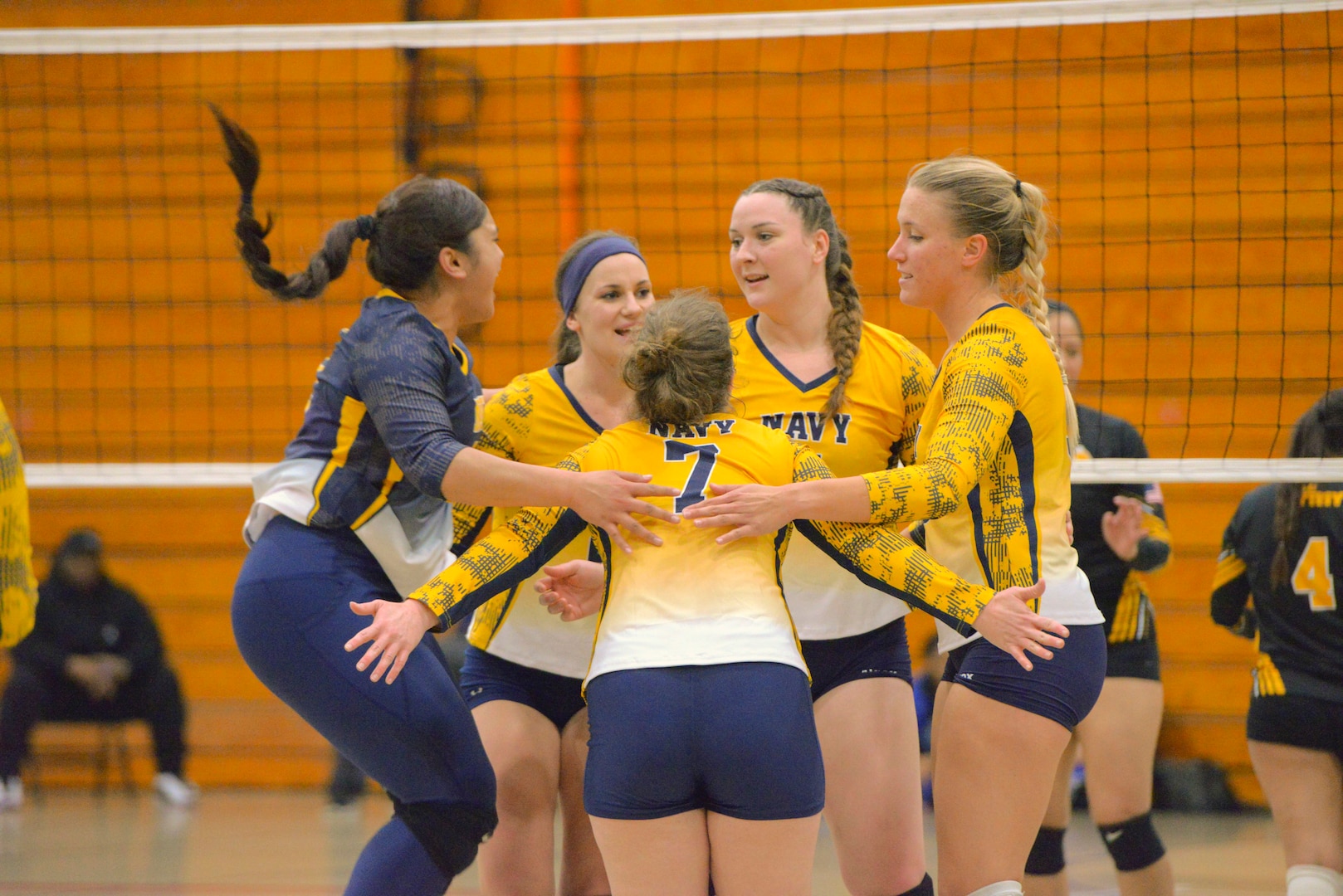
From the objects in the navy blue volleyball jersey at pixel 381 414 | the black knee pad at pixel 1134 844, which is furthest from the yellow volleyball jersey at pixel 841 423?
the black knee pad at pixel 1134 844

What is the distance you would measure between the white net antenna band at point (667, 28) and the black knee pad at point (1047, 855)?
2.72m

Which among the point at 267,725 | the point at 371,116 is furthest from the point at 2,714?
the point at 371,116

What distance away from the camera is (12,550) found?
3303 mm

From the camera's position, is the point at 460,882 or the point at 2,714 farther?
the point at 2,714

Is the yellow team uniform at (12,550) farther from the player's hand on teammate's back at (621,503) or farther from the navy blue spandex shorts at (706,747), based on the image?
the navy blue spandex shorts at (706,747)

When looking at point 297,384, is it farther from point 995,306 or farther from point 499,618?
point 995,306

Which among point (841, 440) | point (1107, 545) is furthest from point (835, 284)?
point (1107, 545)

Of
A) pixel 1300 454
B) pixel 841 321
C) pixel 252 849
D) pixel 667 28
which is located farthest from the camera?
pixel 252 849

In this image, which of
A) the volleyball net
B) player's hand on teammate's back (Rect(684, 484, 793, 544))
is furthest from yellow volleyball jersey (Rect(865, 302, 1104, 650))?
the volleyball net

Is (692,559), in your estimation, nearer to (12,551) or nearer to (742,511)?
(742,511)

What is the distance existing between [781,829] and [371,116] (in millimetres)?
6301

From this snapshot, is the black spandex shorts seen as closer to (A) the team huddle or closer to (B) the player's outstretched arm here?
(A) the team huddle

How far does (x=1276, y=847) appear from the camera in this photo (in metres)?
5.88

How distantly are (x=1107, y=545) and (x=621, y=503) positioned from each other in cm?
249
